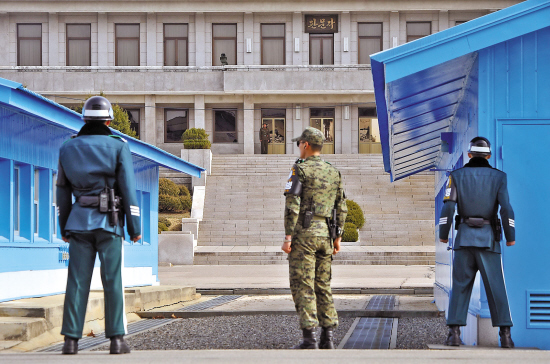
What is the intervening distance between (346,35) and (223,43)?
6.73 meters

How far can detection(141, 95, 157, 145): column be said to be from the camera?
43375 millimetres

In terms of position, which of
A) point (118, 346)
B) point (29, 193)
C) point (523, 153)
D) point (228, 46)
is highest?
point (228, 46)

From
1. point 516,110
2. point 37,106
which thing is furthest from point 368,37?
point 516,110

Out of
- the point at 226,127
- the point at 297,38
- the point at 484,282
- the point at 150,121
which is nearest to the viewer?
the point at 484,282

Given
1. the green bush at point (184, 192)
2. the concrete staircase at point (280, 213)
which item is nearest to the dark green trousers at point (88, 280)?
the concrete staircase at point (280, 213)

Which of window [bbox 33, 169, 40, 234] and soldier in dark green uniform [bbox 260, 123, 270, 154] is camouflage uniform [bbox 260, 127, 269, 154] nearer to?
soldier in dark green uniform [bbox 260, 123, 270, 154]

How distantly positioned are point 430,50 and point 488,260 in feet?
6.03

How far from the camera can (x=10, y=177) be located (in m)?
9.36

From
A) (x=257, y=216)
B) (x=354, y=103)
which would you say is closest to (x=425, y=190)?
(x=257, y=216)

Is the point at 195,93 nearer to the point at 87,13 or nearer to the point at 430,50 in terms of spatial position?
the point at 87,13

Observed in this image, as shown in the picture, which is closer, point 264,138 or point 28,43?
point 264,138

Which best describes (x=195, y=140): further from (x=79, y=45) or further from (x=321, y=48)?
(x=79, y=45)

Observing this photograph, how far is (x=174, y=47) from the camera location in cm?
4450

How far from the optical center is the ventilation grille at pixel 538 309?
6.97 metres
